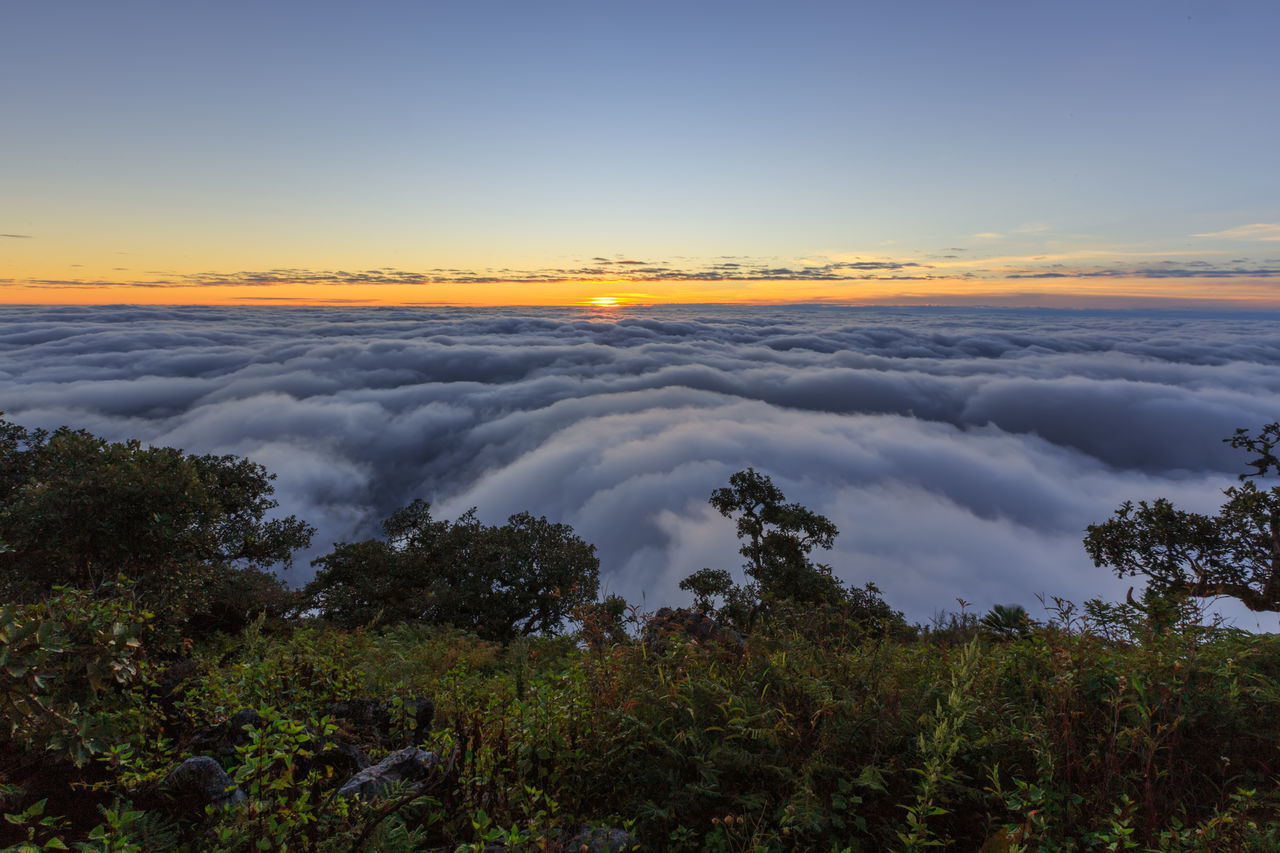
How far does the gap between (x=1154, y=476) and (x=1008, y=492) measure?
2801 inches

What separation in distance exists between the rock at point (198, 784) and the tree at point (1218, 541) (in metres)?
17.5

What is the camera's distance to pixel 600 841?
380 centimetres

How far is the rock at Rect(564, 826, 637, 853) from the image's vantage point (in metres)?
3.72

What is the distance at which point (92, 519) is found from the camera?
884 centimetres

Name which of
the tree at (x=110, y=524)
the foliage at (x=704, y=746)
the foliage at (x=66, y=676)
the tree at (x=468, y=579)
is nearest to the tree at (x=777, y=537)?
the tree at (x=468, y=579)

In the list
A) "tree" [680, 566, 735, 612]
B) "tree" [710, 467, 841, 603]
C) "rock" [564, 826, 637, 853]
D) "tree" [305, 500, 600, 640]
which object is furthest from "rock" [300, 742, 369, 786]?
"tree" [710, 467, 841, 603]

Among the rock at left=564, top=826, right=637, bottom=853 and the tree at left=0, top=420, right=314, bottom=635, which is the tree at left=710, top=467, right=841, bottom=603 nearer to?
the tree at left=0, top=420, right=314, bottom=635

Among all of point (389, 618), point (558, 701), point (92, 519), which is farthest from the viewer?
point (389, 618)

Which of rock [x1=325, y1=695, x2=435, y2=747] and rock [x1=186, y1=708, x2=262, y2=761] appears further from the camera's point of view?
rock [x1=325, y1=695, x2=435, y2=747]

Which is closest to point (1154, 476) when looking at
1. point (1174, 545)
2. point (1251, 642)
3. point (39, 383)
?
point (1174, 545)

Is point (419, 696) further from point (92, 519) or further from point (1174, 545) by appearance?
point (1174, 545)

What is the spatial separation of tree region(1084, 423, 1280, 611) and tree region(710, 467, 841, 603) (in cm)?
923

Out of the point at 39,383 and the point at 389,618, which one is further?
the point at 39,383

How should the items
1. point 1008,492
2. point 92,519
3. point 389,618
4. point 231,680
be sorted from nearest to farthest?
point 231,680, point 92,519, point 389,618, point 1008,492
